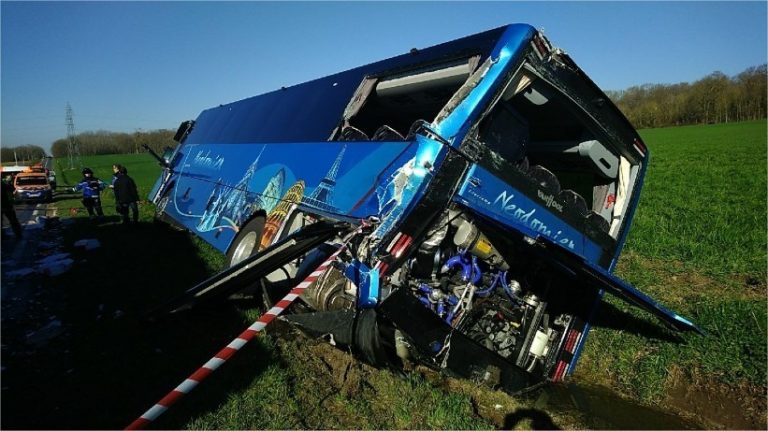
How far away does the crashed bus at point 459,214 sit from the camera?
3221 millimetres

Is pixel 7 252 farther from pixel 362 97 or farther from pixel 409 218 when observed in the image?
pixel 409 218

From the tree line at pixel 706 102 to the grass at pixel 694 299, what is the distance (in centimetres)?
4668

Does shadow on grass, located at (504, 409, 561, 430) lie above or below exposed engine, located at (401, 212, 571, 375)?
below

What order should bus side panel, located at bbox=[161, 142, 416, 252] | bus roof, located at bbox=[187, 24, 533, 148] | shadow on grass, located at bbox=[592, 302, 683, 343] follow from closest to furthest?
bus side panel, located at bbox=[161, 142, 416, 252] < bus roof, located at bbox=[187, 24, 533, 148] < shadow on grass, located at bbox=[592, 302, 683, 343]

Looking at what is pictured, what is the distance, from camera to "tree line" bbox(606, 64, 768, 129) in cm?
5134

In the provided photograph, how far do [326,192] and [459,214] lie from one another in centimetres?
131

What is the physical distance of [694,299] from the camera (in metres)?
5.18

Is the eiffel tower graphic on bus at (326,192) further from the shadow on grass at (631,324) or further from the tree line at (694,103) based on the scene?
the tree line at (694,103)

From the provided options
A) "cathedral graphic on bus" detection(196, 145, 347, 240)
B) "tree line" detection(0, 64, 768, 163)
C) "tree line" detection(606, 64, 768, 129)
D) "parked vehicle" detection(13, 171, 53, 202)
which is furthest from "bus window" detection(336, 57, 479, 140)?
"tree line" detection(606, 64, 768, 129)

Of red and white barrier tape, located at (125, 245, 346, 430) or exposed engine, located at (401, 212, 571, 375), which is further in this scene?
exposed engine, located at (401, 212, 571, 375)

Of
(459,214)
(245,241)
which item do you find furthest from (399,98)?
(245,241)

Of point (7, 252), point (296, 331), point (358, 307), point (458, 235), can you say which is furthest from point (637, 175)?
point (7, 252)

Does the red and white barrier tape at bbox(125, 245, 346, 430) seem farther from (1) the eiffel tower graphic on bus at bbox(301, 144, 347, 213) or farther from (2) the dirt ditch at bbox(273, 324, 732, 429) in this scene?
(1) the eiffel tower graphic on bus at bbox(301, 144, 347, 213)

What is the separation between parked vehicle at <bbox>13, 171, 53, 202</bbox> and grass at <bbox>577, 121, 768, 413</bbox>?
75.5 feet
